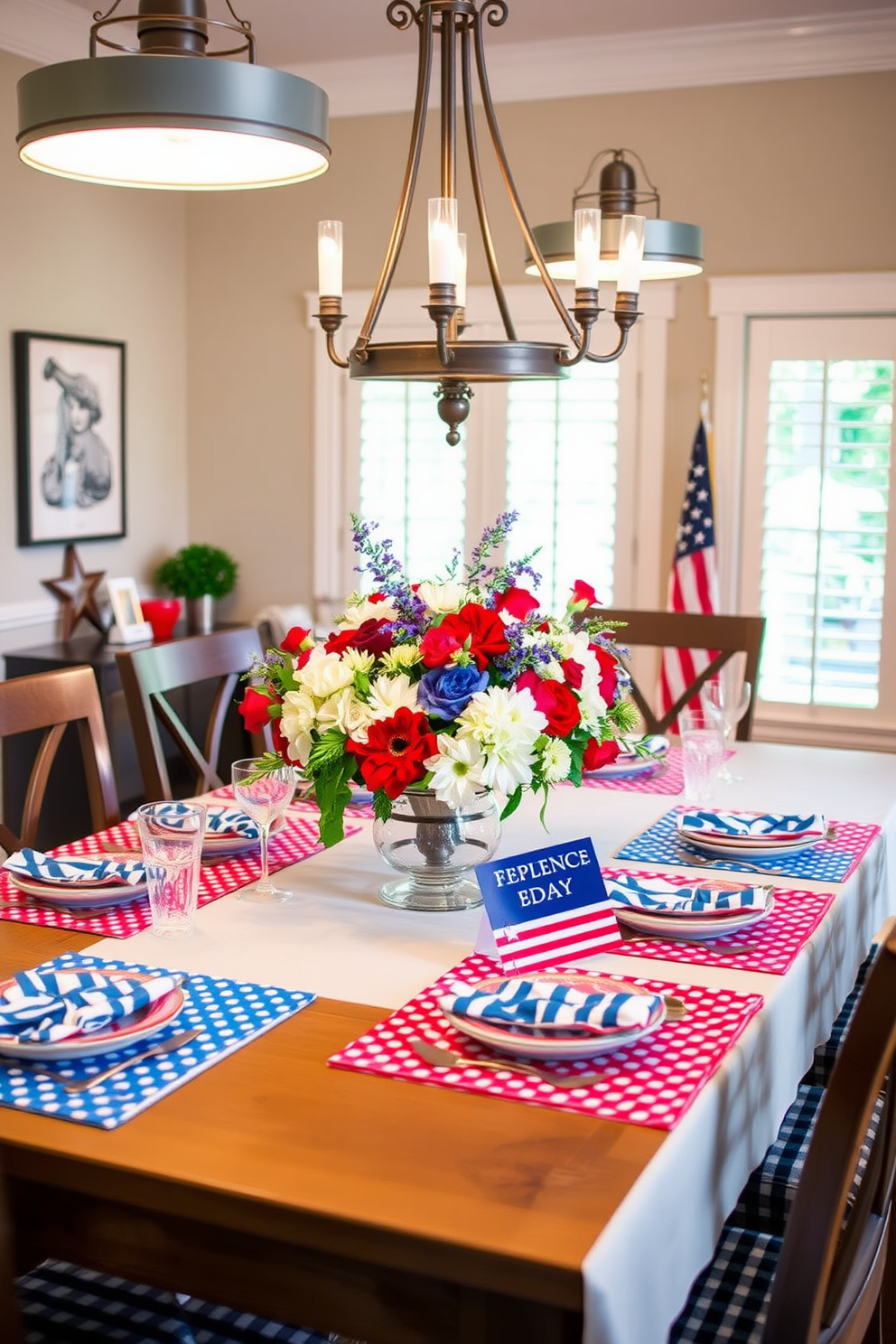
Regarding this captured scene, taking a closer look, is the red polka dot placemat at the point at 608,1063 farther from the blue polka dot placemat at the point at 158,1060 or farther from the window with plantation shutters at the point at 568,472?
the window with plantation shutters at the point at 568,472

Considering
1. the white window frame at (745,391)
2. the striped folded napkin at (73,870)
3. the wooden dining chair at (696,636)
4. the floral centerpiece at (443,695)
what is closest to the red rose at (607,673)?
the floral centerpiece at (443,695)

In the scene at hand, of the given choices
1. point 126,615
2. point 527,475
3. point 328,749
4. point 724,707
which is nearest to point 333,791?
point 328,749

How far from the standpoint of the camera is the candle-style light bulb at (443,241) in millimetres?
1706

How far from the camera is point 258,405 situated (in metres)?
5.14

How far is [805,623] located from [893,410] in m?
0.72

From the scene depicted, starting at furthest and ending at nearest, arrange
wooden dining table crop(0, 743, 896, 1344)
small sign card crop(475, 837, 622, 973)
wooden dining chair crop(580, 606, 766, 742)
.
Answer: wooden dining chair crop(580, 606, 766, 742), small sign card crop(475, 837, 622, 973), wooden dining table crop(0, 743, 896, 1344)

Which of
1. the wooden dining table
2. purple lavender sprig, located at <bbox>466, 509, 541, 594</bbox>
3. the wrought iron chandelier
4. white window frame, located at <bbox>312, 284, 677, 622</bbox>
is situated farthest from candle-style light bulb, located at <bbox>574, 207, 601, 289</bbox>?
white window frame, located at <bbox>312, 284, 677, 622</bbox>

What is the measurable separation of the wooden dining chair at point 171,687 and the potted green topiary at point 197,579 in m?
2.19

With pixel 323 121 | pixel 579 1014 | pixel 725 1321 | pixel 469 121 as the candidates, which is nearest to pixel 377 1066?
pixel 579 1014

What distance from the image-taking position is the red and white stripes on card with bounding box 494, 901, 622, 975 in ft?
5.09

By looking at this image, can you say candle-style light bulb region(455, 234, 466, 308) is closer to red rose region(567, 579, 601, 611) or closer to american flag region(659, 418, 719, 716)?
red rose region(567, 579, 601, 611)

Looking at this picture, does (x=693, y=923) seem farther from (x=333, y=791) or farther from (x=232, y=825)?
(x=232, y=825)

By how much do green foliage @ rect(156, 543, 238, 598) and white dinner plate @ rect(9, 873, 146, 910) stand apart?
3225 mm

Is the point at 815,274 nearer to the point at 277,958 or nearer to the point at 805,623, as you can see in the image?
the point at 805,623
